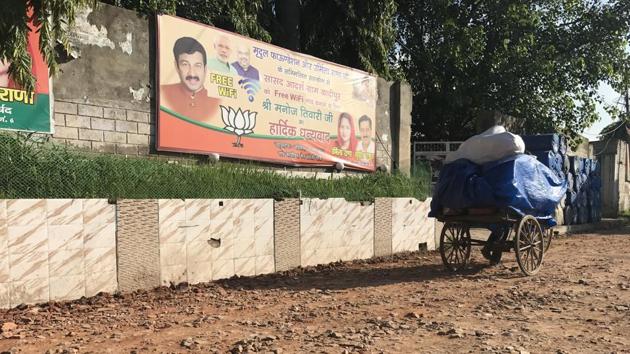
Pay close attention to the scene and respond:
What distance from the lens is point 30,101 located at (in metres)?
7.61

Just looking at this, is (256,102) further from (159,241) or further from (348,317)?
(348,317)

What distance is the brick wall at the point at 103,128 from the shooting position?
8094 mm

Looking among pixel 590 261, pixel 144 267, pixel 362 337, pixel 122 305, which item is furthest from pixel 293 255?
pixel 590 261

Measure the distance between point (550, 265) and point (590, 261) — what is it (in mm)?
1046

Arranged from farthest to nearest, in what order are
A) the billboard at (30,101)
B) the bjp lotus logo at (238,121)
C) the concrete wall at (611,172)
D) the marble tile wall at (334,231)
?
the concrete wall at (611,172), the bjp lotus logo at (238,121), the marble tile wall at (334,231), the billboard at (30,101)

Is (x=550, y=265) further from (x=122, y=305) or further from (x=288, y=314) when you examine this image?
(x=122, y=305)

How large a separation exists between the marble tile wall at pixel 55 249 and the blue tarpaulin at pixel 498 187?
5189mm

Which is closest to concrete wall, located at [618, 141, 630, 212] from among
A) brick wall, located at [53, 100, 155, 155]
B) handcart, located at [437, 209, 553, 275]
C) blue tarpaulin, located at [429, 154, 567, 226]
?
handcart, located at [437, 209, 553, 275]

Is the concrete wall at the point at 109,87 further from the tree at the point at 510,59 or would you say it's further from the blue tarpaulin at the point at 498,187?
the tree at the point at 510,59

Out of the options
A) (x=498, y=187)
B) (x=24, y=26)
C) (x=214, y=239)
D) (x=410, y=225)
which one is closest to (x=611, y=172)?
(x=410, y=225)

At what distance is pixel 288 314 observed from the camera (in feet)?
20.9

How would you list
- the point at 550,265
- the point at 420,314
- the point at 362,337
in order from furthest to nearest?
1. the point at 550,265
2. the point at 420,314
3. the point at 362,337

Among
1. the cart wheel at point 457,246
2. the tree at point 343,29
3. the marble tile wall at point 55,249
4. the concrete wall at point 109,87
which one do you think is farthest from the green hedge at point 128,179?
the tree at point 343,29

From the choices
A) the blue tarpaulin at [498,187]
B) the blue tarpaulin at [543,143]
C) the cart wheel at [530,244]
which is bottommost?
the cart wheel at [530,244]
